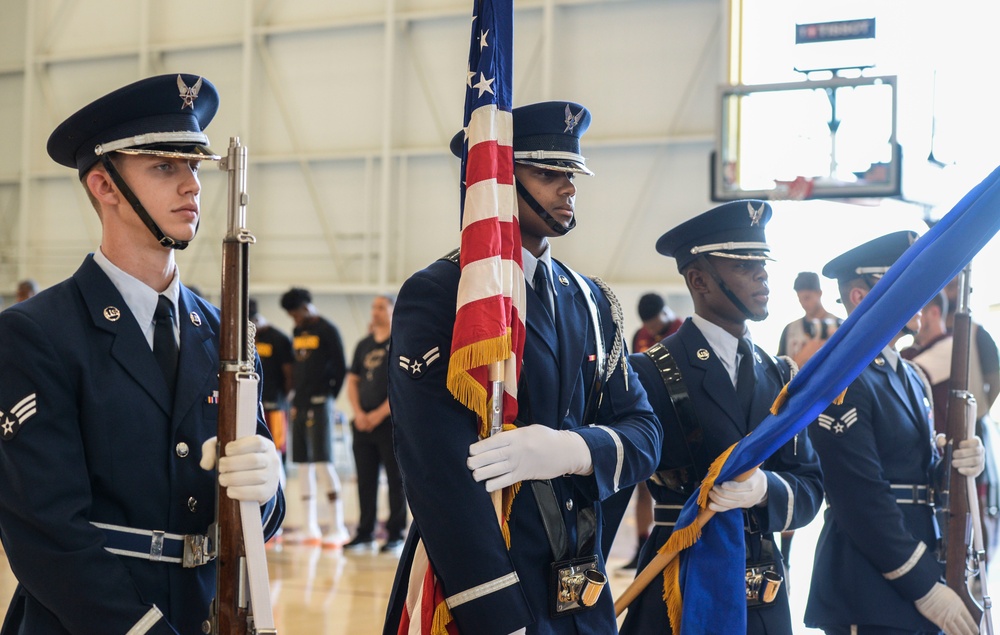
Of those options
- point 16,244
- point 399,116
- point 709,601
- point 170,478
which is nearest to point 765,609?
point 709,601

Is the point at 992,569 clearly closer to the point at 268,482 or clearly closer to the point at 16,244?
the point at 268,482

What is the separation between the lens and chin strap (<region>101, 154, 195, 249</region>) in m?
1.91

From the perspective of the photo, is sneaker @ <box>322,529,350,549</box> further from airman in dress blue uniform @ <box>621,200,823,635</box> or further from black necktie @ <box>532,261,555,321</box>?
black necktie @ <box>532,261,555,321</box>

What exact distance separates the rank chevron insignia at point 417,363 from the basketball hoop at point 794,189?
5.05 metres

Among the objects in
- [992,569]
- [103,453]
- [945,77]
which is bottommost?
[992,569]

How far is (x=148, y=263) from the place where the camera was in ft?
6.40

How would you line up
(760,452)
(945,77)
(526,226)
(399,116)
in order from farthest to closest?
(399,116)
(945,77)
(760,452)
(526,226)

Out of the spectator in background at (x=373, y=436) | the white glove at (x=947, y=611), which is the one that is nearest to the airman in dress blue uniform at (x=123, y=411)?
the white glove at (x=947, y=611)

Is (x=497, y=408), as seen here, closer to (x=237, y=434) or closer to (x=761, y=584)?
(x=237, y=434)

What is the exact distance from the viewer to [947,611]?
265 centimetres

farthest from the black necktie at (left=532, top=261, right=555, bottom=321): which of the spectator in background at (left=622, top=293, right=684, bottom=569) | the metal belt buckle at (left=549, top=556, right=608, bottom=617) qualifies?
the spectator in background at (left=622, top=293, right=684, bottom=569)

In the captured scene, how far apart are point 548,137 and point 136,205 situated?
2.59 feet

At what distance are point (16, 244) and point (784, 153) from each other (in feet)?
32.9

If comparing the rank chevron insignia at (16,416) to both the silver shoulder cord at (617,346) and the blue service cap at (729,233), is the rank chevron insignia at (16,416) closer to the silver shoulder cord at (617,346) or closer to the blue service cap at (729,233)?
the silver shoulder cord at (617,346)
